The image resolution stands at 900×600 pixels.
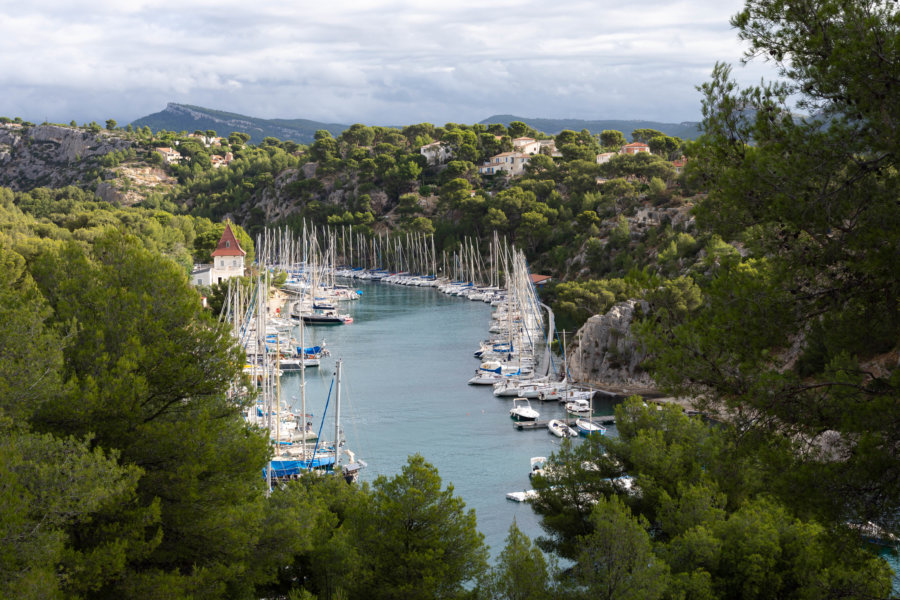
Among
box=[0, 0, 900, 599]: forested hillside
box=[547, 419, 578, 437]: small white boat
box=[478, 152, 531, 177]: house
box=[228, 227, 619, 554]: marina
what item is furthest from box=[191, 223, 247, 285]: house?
box=[0, 0, 900, 599]: forested hillside

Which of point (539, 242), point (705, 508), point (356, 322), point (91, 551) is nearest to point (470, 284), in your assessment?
point (539, 242)

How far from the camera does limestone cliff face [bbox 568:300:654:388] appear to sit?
35.9 m

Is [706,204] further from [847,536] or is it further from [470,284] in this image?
[470,284]

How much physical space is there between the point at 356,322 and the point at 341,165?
165ft

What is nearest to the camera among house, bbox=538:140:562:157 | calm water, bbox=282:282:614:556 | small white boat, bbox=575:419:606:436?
calm water, bbox=282:282:614:556

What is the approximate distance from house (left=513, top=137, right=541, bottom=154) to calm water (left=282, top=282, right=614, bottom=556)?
147 ft

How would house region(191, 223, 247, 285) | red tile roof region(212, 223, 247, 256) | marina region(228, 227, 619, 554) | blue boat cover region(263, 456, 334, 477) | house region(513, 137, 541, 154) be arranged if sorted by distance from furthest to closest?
house region(513, 137, 541, 154) → red tile roof region(212, 223, 247, 256) → house region(191, 223, 247, 285) → marina region(228, 227, 619, 554) → blue boat cover region(263, 456, 334, 477)

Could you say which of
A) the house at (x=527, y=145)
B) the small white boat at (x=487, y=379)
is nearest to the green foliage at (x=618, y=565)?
the small white boat at (x=487, y=379)

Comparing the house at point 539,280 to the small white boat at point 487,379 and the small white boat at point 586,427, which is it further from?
the small white boat at point 586,427

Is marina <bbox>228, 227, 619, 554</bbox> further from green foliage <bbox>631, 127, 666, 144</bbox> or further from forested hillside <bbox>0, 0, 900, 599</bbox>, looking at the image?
green foliage <bbox>631, 127, 666, 144</bbox>

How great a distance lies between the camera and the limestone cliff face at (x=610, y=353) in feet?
118

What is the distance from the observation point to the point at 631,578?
11398mm

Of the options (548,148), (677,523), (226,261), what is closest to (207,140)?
(548,148)

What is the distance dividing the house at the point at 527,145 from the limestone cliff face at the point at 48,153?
66665 mm
